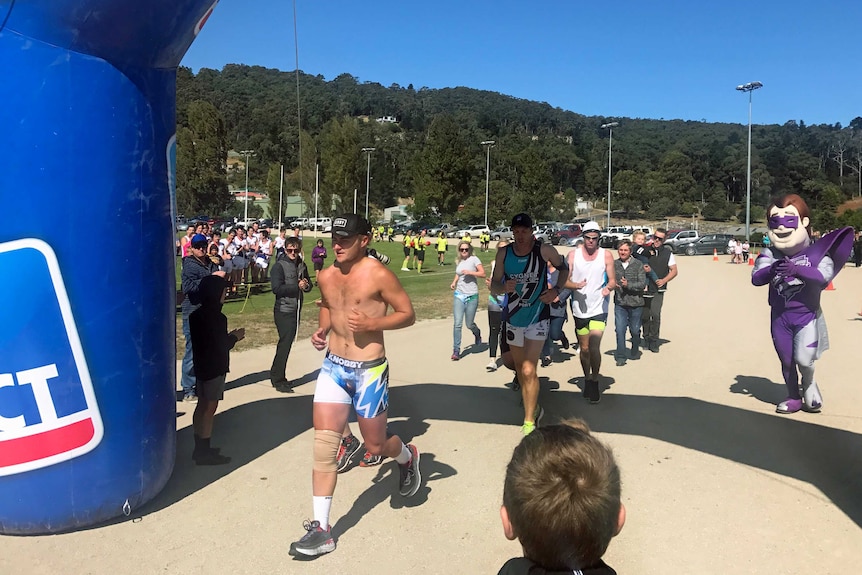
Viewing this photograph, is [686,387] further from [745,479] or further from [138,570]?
[138,570]

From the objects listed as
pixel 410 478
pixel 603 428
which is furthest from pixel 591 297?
pixel 410 478

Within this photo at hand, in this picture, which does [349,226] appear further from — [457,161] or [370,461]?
[457,161]

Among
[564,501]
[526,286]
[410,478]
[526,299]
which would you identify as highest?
[526,286]

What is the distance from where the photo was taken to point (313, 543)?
11.6ft

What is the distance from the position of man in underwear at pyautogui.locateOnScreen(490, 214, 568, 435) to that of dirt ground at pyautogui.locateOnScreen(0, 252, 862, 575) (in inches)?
20.4

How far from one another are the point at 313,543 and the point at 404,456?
0.93 metres

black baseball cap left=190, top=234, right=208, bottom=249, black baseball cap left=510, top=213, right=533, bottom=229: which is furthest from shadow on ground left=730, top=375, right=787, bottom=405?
black baseball cap left=190, top=234, right=208, bottom=249

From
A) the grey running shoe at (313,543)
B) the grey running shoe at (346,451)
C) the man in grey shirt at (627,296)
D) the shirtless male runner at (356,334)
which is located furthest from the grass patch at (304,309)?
the grey running shoe at (313,543)

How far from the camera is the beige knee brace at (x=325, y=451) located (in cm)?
369

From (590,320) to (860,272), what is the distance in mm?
23374

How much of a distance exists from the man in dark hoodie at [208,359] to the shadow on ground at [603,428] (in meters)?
0.16

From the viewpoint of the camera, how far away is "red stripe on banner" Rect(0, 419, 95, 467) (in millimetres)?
3494

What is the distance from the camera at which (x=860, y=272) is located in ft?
82.1

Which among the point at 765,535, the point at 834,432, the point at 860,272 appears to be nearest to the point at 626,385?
the point at 834,432
